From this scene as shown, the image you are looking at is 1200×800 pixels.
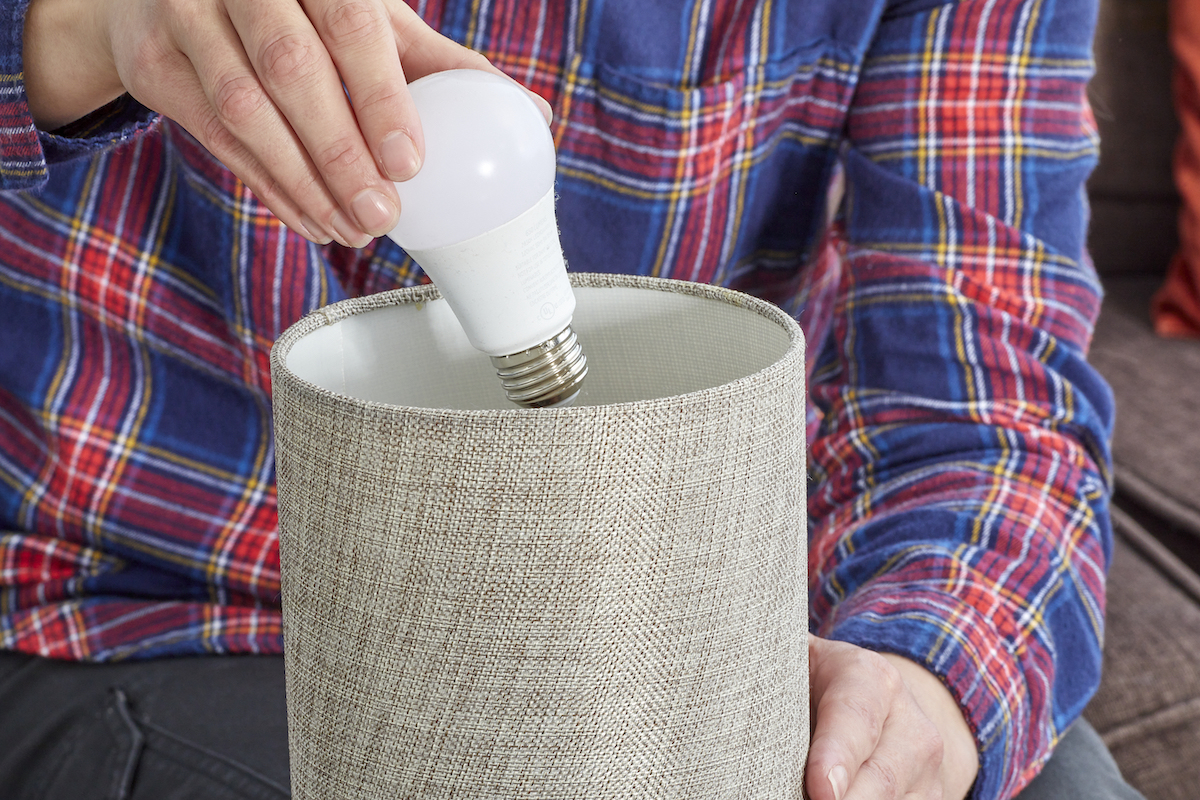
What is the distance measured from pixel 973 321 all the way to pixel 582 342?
1.16 ft

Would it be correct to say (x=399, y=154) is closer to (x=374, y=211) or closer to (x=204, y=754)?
(x=374, y=211)

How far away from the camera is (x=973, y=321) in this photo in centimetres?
65

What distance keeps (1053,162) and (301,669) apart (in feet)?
1.90

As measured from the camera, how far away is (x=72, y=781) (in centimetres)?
58

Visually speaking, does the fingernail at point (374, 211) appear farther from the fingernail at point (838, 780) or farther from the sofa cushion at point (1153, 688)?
the sofa cushion at point (1153, 688)

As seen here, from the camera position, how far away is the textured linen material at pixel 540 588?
255mm

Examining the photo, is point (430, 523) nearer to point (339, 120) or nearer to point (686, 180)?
point (339, 120)

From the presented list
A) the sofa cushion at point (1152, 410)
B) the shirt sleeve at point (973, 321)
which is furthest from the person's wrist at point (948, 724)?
the sofa cushion at point (1152, 410)

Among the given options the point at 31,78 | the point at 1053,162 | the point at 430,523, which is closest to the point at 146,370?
the point at 31,78

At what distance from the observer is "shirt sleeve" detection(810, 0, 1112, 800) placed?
1.93ft

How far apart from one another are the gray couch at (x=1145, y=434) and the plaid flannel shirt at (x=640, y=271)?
289 mm

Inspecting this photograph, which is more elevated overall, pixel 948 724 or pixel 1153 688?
pixel 948 724

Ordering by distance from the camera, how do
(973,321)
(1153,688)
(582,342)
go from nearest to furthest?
(582,342) → (973,321) → (1153,688)

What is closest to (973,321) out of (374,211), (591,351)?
(591,351)
